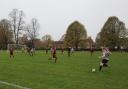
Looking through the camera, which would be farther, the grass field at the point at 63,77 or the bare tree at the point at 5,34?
the bare tree at the point at 5,34

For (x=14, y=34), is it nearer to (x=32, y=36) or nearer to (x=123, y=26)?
(x=32, y=36)

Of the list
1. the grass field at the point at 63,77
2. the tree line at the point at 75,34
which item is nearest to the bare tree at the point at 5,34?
the tree line at the point at 75,34

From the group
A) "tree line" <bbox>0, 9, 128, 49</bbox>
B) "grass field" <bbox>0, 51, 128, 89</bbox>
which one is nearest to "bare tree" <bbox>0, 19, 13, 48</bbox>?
"tree line" <bbox>0, 9, 128, 49</bbox>

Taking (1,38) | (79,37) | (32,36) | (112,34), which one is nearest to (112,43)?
(112,34)

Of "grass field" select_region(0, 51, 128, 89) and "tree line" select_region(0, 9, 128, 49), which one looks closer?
"grass field" select_region(0, 51, 128, 89)

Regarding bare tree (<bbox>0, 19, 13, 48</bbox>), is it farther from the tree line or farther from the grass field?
the grass field

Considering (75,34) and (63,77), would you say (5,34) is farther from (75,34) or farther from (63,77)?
(63,77)

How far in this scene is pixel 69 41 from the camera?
383 feet

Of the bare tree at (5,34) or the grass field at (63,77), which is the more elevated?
the bare tree at (5,34)

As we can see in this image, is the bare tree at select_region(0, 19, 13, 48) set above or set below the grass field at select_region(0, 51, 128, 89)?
above

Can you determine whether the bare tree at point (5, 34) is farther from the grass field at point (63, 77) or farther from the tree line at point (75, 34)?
the grass field at point (63, 77)

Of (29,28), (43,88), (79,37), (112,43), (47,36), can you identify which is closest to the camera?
(43,88)

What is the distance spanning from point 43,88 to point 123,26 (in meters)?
98.2

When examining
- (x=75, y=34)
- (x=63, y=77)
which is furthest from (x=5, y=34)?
(x=63, y=77)
